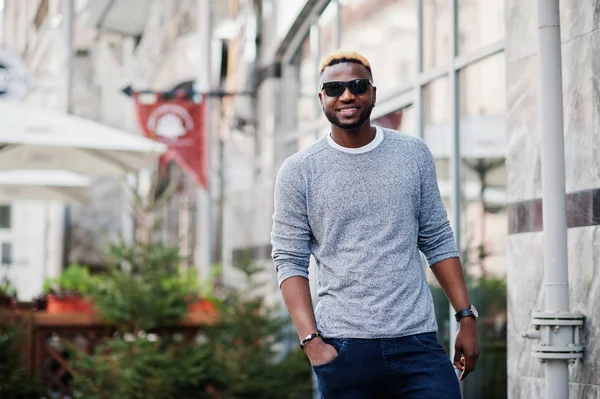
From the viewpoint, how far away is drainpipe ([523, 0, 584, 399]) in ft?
16.1

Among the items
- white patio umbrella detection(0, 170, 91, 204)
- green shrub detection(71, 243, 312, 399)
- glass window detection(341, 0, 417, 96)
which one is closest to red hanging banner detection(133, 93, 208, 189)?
white patio umbrella detection(0, 170, 91, 204)

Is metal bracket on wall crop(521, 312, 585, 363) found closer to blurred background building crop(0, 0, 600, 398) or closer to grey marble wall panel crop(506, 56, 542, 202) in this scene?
blurred background building crop(0, 0, 600, 398)

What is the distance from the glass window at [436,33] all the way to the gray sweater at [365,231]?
145 inches

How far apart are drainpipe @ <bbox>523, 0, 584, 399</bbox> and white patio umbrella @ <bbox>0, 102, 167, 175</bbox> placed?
6112mm

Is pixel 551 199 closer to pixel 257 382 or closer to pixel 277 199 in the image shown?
pixel 277 199

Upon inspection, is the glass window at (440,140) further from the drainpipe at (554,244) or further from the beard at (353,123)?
the beard at (353,123)

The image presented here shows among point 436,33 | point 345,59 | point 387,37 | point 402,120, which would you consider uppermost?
point 387,37

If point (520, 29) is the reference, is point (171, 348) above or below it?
below

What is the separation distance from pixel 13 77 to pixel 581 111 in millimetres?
13019

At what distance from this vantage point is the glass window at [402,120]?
26.8 ft

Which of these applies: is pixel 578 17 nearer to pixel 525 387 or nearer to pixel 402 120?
pixel 525 387

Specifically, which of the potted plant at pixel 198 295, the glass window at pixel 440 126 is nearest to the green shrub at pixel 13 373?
the potted plant at pixel 198 295

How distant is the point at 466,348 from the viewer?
373cm

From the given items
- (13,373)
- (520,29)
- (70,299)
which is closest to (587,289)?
(520,29)
